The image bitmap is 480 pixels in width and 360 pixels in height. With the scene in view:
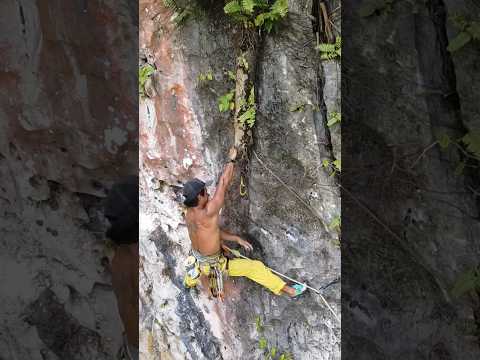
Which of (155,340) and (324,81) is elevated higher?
(324,81)

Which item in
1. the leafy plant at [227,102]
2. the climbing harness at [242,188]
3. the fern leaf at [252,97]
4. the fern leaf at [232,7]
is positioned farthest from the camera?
the climbing harness at [242,188]

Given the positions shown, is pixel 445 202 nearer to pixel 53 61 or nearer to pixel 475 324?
pixel 475 324

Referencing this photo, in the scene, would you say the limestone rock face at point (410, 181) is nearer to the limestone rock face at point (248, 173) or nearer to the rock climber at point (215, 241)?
the limestone rock face at point (248, 173)

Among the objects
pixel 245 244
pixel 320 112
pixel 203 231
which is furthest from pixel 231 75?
pixel 245 244

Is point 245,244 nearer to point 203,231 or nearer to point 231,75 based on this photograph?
point 203,231

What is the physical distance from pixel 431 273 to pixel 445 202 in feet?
1.50

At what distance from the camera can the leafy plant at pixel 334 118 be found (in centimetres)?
323

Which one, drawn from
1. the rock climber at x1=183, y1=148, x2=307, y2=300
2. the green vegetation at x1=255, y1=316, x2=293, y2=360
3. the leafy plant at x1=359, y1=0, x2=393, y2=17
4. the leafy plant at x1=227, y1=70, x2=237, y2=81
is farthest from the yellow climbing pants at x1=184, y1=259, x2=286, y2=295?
the leafy plant at x1=359, y1=0, x2=393, y2=17

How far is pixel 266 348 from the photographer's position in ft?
13.0

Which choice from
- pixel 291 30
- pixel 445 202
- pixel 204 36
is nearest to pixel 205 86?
pixel 204 36

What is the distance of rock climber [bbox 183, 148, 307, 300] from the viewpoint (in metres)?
3.61

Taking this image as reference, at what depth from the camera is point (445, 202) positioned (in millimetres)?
2848

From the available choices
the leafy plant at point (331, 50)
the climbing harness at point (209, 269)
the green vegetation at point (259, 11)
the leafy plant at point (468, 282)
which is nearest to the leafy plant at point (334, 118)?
the leafy plant at point (331, 50)

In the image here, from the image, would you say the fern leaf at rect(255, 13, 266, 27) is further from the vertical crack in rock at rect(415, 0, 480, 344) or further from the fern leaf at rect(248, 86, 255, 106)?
the vertical crack in rock at rect(415, 0, 480, 344)
